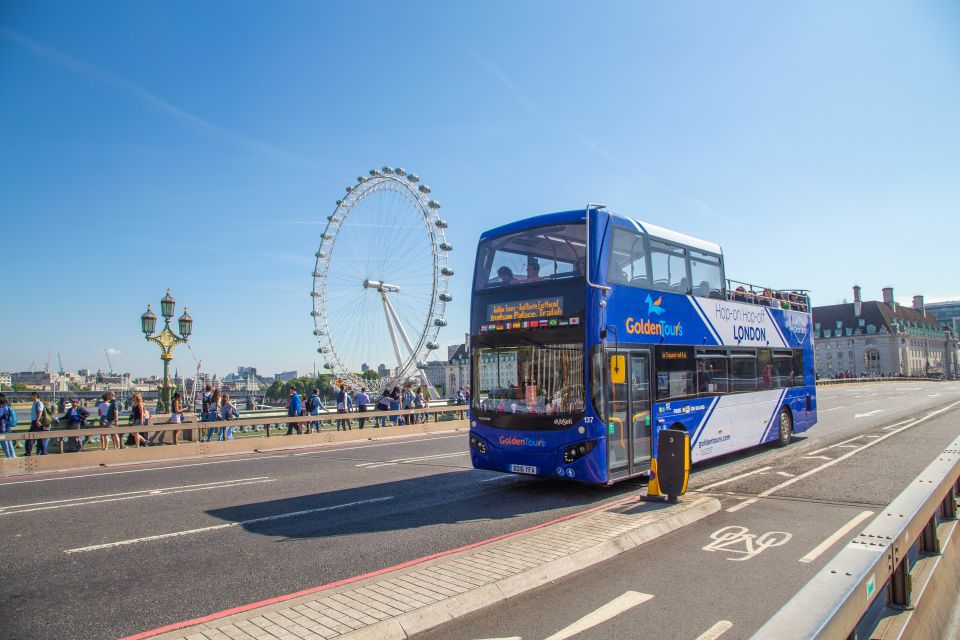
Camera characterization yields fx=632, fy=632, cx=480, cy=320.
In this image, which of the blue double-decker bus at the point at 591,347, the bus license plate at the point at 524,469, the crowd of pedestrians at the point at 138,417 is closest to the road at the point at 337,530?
the bus license plate at the point at 524,469

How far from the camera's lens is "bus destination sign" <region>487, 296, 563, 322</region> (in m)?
10.4

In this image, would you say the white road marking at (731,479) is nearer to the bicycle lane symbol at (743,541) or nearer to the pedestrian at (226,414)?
the bicycle lane symbol at (743,541)

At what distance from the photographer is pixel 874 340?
132625mm

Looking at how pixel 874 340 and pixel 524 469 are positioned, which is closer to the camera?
pixel 524 469

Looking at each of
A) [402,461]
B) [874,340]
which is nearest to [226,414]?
[402,461]

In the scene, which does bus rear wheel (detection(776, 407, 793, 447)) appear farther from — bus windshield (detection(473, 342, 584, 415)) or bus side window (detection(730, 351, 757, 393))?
bus windshield (detection(473, 342, 584, 415))

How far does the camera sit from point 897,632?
11.0ft

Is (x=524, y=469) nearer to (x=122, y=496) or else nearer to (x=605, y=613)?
(x=605, y=613)

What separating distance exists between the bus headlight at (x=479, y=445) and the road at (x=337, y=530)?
748mm

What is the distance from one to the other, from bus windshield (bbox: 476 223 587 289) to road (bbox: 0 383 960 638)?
3757mm

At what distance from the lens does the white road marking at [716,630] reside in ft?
15.7

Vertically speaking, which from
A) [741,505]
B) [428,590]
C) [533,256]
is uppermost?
[533,256]

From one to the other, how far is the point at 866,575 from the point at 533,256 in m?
8.75

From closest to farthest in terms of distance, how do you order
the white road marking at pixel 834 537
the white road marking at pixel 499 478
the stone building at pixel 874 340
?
the white road marking at pixel 834 537
the white road marking at pixel 499 478
the stone building at pixel 874 340
